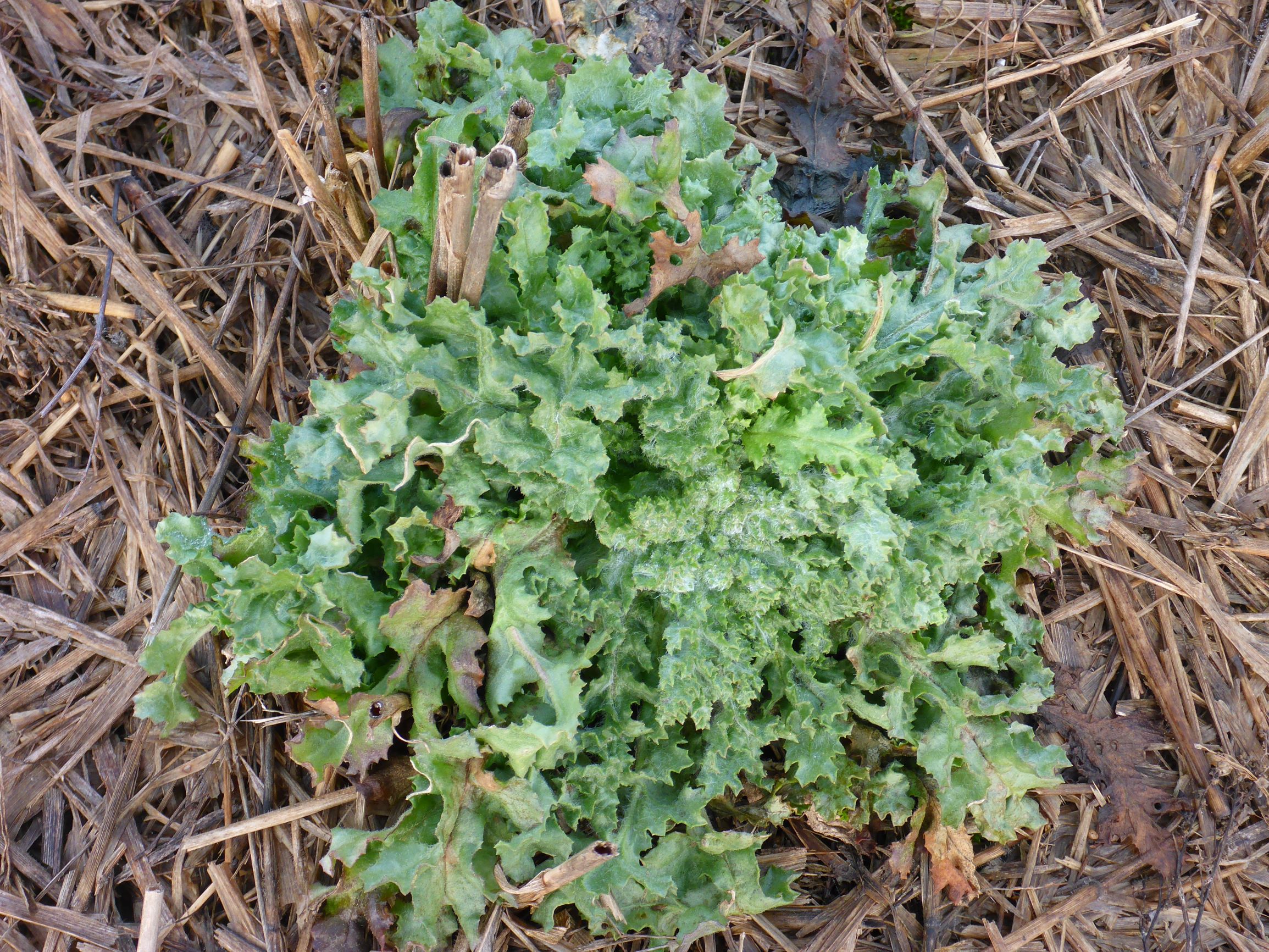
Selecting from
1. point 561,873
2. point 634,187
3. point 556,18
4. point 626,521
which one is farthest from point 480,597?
point 556,18

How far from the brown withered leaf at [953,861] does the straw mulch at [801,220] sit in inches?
5.1

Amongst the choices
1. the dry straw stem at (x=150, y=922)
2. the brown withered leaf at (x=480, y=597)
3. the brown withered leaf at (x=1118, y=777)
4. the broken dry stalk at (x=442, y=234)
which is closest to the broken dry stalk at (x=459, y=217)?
the broken dry stalk at (x=442, y=234)

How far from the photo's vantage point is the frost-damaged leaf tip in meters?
2.55

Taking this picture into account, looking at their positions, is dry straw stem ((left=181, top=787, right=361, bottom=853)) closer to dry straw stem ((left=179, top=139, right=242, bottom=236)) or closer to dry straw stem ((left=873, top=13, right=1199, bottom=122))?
dry straw stem ((left=179, top=139, right=242, bottom=236))

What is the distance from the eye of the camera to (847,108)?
349 centimetres

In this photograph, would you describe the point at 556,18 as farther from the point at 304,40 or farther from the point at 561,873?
the point at 561,873

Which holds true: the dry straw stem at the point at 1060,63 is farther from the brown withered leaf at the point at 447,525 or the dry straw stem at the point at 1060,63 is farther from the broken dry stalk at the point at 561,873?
the broken dry stalk at the point at 561,873

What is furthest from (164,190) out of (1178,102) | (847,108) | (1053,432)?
(1178,102)

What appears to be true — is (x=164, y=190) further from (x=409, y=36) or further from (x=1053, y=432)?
(x=1053, y=432)

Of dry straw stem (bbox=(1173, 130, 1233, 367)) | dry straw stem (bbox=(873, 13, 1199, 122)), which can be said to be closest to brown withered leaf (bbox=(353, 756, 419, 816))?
dry straw stem (bbox=(873, 13, 1199, 122))

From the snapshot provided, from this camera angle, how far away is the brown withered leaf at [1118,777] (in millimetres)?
3373

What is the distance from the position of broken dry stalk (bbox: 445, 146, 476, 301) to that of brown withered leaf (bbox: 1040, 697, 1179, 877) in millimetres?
2574

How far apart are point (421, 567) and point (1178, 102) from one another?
340 cm

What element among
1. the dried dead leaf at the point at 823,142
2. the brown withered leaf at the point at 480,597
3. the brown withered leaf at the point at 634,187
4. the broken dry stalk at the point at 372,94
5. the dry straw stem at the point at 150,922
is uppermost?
the broken dry stalk at the point at 372,94
